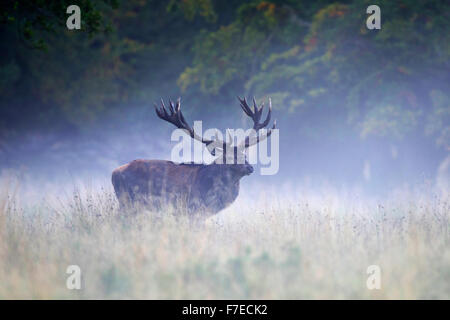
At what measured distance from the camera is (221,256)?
5363 millimetres

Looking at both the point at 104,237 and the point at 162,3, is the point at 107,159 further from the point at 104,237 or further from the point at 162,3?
the point at 104,237

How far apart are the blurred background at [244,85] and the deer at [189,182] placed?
111 inches

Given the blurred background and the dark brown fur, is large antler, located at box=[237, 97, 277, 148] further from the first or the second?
the blurred background

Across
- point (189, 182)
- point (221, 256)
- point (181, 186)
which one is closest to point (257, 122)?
point (189, 182)

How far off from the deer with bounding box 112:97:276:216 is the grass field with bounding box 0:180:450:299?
33 cm

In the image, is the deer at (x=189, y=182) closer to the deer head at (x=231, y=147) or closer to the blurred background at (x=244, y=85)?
the deer head at (x=231, y=147)

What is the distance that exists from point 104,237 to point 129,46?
1659 cm

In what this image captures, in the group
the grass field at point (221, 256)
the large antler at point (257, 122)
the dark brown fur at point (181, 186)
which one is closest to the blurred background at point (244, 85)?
the dark brown fur at point (181, 186)

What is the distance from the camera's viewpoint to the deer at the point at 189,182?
739cm

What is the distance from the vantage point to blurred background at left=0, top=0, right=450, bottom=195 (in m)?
14.1

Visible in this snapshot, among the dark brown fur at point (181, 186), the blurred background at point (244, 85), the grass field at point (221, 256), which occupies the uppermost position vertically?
the blurred background at point (244, 85)

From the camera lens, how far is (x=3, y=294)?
192 inches

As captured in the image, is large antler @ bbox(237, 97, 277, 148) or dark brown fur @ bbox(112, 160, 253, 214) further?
large antler @ bbox(237, 97, 277, 148)

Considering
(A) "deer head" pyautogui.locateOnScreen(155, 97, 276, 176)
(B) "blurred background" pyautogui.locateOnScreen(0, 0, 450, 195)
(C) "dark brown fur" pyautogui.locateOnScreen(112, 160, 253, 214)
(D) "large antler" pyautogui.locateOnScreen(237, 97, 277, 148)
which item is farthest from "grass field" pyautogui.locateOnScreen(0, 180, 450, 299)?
(B) "blurred background" pyautogui.locateOnScreen(0, 0, 450, 195)
